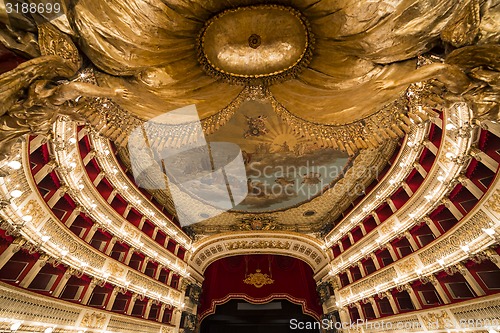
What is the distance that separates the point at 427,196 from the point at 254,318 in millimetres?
13797

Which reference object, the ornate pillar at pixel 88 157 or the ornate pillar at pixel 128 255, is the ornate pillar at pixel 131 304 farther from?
the ornate pillar at pixel 88 157

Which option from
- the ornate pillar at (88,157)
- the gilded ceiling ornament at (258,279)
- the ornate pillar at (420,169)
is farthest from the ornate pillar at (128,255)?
the ornate pillar at (420,169)

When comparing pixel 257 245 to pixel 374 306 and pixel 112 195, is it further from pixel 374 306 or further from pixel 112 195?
pixel 112 195

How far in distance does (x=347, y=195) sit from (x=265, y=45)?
11012 millimetres

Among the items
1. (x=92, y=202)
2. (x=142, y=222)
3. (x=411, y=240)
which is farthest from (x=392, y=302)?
(x=92, y=202)

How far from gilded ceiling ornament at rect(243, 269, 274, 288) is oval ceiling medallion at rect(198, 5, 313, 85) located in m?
15.2

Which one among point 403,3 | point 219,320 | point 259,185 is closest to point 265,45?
point 403,3

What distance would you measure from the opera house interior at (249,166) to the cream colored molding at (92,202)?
0.22 feet

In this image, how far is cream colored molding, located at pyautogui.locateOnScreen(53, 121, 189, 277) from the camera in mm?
7041

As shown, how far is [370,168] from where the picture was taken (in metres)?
10.8

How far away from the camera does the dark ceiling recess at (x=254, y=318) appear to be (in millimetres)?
16094

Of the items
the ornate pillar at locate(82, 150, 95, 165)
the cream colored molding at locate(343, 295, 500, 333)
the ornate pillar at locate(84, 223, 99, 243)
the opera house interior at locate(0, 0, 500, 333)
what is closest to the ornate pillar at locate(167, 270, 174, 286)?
the opera house interior at locate(0, 0, 500, 333)

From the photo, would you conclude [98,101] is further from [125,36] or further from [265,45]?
[265,45]

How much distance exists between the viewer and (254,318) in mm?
16422
